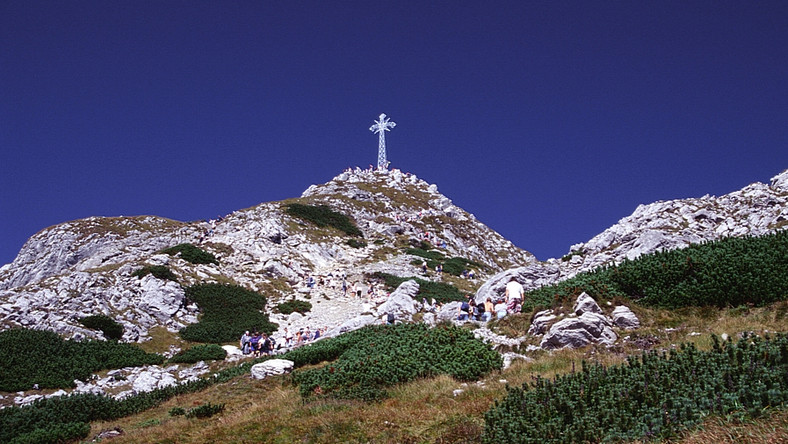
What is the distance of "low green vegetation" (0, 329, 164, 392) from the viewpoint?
2091cm

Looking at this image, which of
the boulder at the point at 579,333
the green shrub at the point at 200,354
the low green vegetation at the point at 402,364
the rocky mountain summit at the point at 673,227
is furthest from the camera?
the rocky mountain summit at the point at 673,227

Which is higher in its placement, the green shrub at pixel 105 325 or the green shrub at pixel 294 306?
the green shrub at pixel 294 306

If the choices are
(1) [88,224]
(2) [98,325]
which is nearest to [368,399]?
(2) [98,325]

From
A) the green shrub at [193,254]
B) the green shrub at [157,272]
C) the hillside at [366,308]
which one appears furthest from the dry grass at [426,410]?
the green shrub at [193,254]

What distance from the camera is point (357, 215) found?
255 feet

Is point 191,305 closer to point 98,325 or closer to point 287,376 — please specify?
point 98,325

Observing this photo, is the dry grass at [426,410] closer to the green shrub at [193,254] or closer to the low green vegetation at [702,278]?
the low green vegetation at [702,278]

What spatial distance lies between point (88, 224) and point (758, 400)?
80.6 meters

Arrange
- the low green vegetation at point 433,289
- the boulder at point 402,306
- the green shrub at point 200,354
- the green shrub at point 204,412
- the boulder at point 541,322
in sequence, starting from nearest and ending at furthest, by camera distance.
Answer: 1. the green shrub at point 204,412
2. the boulder at point 541,322
3. the green shrub at point 200,354
4. the boulder at point 402,306
5. the low green vegetation at point 433,289

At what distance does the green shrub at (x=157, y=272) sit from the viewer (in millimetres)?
35406

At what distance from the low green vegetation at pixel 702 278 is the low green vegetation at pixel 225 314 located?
71.2 feet

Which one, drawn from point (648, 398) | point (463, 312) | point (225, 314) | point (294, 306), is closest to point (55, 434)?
point (648, 398)

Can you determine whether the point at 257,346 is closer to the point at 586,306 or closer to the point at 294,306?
the point at 294,306

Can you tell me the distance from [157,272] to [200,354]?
12627 mm
